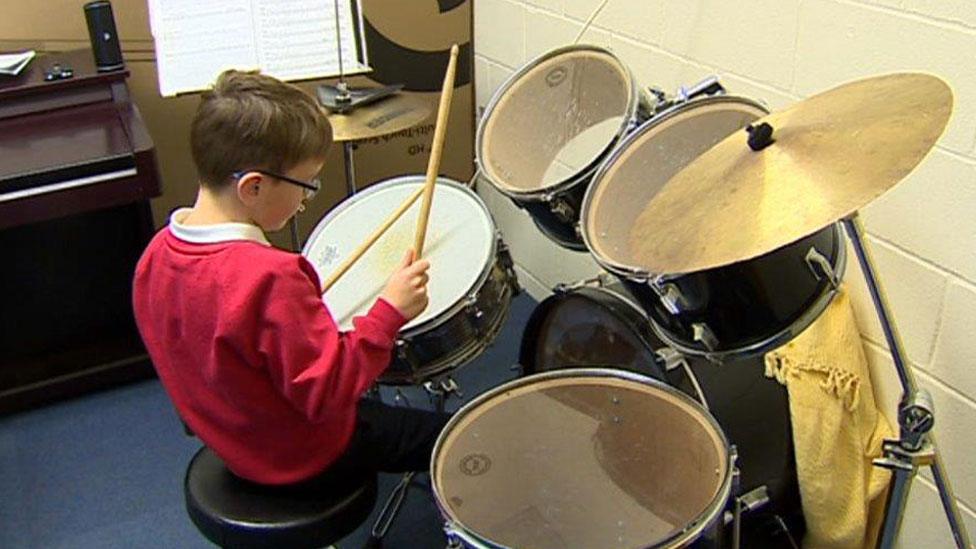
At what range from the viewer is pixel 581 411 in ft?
4.64

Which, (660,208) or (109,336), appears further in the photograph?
(109,336)

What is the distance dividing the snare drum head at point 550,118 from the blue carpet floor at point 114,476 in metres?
0.76

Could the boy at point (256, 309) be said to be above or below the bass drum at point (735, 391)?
above

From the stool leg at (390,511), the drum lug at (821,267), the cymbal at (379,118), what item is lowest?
the stool leg at (390,511)

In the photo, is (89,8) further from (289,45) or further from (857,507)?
(857,507)

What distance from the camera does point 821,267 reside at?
1.32 metres

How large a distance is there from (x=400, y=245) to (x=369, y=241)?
0.06m

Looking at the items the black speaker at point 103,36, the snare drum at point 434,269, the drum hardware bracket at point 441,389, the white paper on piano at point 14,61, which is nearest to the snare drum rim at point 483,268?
the snare drum at point 434,269

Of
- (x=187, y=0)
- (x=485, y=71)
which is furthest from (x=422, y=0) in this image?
(x=187, y=0)

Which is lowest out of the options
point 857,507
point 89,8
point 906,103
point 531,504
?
point 857,507

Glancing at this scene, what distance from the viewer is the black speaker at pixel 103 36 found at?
7.39ft

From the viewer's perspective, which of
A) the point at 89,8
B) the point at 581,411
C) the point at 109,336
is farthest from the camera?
the point at 109,336

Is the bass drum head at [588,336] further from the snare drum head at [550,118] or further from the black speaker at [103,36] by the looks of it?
the black speaker at [103,36]

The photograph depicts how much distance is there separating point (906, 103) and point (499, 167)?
0.86m
